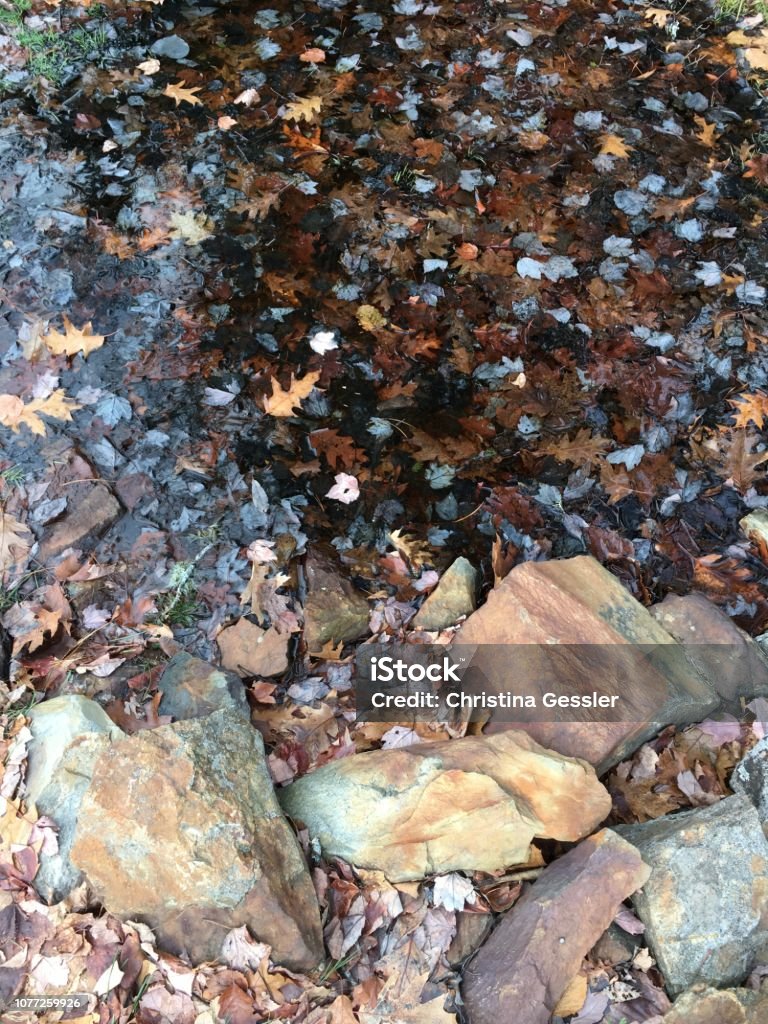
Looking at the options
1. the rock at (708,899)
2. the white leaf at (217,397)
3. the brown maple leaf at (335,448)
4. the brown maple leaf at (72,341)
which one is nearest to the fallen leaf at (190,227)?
the brown maple leaf at (72,341)

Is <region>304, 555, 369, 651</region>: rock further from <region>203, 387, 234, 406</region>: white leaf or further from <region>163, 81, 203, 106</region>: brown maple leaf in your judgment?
Answer: <region>163, 81, 203, 106</region>: brown maple leaf

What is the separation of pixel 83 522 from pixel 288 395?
3.81 ft

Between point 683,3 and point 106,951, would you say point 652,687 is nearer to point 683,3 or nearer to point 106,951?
point 106,951

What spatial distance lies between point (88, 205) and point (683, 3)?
4733 mm

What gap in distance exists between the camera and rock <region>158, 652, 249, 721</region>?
10.5ft

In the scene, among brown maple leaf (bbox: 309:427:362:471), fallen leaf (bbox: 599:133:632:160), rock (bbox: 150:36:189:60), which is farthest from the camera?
rock (bbox: 150:36:189:60)

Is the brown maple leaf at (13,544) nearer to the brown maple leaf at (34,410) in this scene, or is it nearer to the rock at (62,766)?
the brown maple leaf at (34,410)

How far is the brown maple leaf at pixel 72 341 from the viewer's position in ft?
14.0

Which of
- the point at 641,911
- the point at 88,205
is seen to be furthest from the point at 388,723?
the point at 88,205

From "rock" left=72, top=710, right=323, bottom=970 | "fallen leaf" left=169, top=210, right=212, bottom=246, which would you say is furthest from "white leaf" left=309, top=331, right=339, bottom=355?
"rock" left=72, top=710, right=323, bottom=970

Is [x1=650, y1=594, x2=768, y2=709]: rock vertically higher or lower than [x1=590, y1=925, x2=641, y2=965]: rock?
higher

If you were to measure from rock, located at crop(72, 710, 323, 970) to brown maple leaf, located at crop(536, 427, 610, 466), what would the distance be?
7.61 ft

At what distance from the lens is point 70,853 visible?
261 centimetres

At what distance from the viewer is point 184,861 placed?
8.41ft
